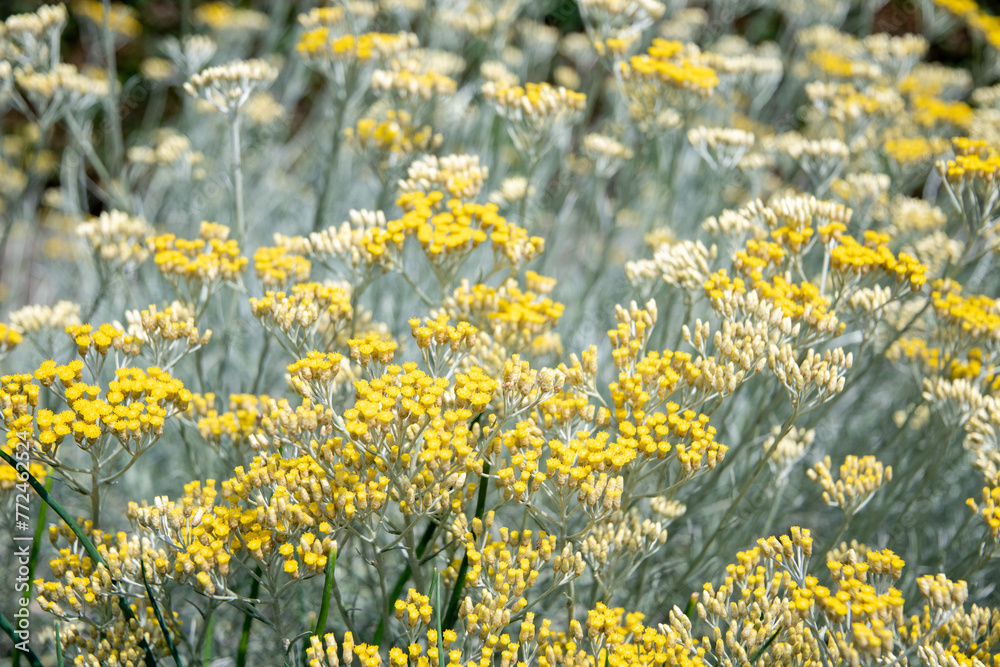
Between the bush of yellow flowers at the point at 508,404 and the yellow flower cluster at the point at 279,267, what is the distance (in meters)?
0.01

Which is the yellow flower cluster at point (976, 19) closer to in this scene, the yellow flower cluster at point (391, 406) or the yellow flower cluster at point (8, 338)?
the yellow flower cluster at point (391, 406)

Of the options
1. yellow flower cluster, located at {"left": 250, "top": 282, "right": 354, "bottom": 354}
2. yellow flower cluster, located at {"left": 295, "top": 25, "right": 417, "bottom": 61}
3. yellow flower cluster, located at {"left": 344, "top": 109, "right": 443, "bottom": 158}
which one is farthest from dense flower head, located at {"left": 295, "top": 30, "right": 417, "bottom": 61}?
yellow flower cluster, located at {"left": 250, "top": 282, "right": 354, "bottom": 354}

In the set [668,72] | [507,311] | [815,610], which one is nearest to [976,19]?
[668,72]

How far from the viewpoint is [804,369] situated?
1.70m

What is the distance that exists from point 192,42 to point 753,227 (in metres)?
2.59

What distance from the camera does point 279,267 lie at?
6.41 ft

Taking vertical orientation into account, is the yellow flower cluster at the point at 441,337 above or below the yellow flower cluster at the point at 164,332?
below

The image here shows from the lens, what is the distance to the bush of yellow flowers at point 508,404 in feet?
4.78

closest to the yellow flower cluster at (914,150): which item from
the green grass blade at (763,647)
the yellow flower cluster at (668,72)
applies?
the yellow flower cluster at (668,72)

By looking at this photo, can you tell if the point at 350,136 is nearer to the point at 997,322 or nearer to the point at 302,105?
the point at 997,322

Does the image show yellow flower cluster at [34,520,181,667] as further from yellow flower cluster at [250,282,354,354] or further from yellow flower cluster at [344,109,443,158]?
yellow flower cluster at [344,109,443,158]

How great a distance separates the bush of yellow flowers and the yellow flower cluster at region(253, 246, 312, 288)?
0.01m

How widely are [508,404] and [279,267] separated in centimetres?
84

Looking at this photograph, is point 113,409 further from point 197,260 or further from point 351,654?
point 351,654
